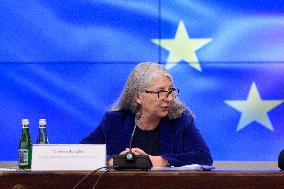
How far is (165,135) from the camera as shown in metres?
3.10

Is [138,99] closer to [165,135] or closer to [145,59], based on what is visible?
[165,135]

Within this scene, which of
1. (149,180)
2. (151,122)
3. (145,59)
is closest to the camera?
(149,180)

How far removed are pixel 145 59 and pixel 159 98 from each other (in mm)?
780

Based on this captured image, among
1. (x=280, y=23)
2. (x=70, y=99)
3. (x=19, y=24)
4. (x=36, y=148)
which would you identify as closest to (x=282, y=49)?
(x=280, y=23)

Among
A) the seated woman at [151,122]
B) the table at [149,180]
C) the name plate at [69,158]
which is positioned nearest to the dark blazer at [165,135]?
the seated woman at [151,122]

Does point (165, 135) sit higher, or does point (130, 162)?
point (165, 135)

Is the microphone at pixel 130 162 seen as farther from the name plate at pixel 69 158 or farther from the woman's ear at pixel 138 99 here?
the woman's ear at pixel 138 99

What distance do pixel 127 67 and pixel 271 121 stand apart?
85 centimetres

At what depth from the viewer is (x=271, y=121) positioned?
3.74 m

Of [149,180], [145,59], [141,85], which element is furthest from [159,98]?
[149,180]

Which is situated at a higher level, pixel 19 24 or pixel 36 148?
pixel 19 24

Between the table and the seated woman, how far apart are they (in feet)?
2.86

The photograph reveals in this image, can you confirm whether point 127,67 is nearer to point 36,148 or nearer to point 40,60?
point 40,60

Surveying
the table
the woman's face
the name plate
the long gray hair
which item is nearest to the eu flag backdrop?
the long gray hair
